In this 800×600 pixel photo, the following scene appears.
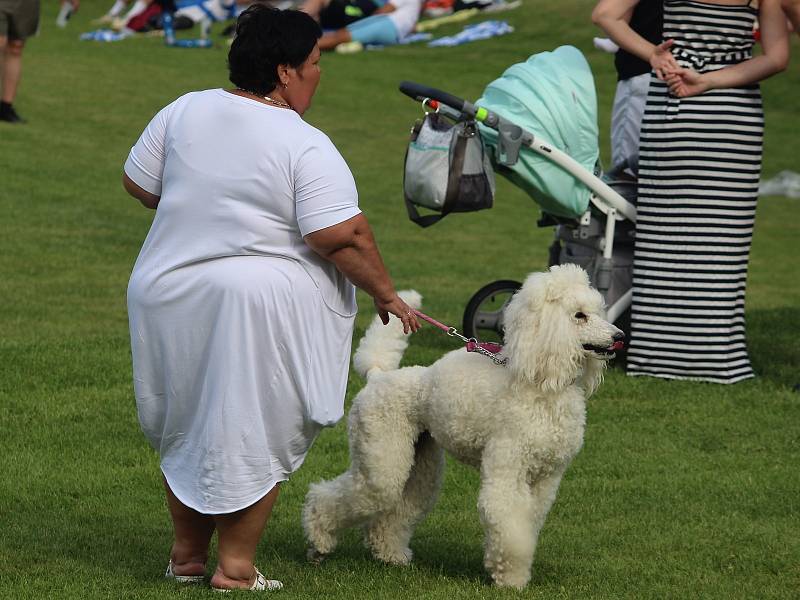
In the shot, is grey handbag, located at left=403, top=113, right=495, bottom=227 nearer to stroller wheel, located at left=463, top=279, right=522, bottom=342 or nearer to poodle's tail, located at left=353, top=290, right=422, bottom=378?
stroller wheel, located at left=463, top=279, right=522, bottom=342

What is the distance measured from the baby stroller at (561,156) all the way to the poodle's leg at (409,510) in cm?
276

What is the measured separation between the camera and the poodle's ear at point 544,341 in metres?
4.61

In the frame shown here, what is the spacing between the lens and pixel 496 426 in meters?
4.77

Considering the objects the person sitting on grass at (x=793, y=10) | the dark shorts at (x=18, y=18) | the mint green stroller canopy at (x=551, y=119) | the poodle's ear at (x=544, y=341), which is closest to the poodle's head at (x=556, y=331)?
the poodle's ear at (x=544, y=341)

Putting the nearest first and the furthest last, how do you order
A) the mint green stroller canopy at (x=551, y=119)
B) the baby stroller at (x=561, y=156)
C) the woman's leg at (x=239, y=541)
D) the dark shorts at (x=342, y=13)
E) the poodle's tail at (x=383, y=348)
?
the woman's leg at (x=239, y=541) < the poodle's tail at (x=383, y=348) < the baby stroller at (x=561, y=156) < the mint green stroller canopy at (x=551, y=119) < the dark shorts at (x=342, y=13)

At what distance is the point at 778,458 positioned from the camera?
666cm

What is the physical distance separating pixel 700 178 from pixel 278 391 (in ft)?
14.2

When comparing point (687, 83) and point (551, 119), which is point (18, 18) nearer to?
point (551, 119)

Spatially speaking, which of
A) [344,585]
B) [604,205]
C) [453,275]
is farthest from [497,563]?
[453,275]

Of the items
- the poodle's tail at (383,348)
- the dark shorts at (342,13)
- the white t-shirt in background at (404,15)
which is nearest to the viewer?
the poodle's tail at (383,348)

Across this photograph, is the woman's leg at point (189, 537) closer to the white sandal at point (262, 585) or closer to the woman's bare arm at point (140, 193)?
the white sandal at point (262, 585)

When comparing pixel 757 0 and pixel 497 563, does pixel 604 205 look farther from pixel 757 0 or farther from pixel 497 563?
pixel 497 563

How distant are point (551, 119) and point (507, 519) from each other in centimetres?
385

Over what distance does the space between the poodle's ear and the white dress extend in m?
0.68
